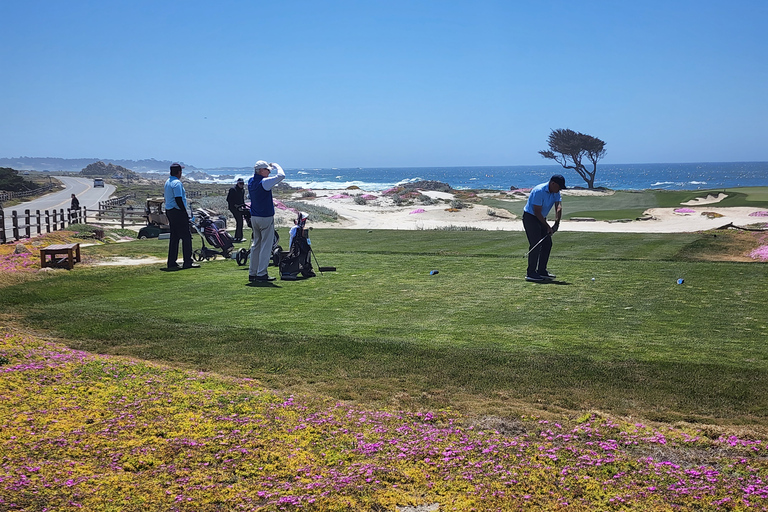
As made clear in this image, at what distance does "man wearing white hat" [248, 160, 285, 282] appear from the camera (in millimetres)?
13078

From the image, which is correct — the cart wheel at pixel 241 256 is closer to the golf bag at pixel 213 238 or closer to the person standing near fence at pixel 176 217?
the person standing near fence at pixel 176 217

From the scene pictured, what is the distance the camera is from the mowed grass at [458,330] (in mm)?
6672

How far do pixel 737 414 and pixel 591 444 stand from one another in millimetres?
1684

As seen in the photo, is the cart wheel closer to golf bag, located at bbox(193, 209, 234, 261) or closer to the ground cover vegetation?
golf bag, located at bbox(193, 209, 234, 261)

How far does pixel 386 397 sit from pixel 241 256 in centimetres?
1075

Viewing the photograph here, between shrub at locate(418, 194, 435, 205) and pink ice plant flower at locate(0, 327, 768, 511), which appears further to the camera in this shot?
shrub at locate(418, 194, 435, 205)

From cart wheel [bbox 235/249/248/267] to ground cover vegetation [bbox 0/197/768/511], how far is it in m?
4.13

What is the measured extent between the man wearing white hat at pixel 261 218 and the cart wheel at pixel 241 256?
298 centimetres

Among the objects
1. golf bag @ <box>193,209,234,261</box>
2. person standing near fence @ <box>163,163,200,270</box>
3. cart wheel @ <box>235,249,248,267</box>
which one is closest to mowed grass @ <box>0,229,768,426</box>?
cart wheel @ <box>235,249,248,267</box>

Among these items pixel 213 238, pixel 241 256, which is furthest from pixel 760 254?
pixel 213 238

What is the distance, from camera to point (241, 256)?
54.5 ft

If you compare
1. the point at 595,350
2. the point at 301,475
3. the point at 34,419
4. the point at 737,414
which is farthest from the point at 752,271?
the point at 34,419

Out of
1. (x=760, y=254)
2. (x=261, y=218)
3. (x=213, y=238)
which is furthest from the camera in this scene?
(x=213, y=238)

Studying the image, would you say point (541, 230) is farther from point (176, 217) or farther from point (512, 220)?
point (512, 220)
